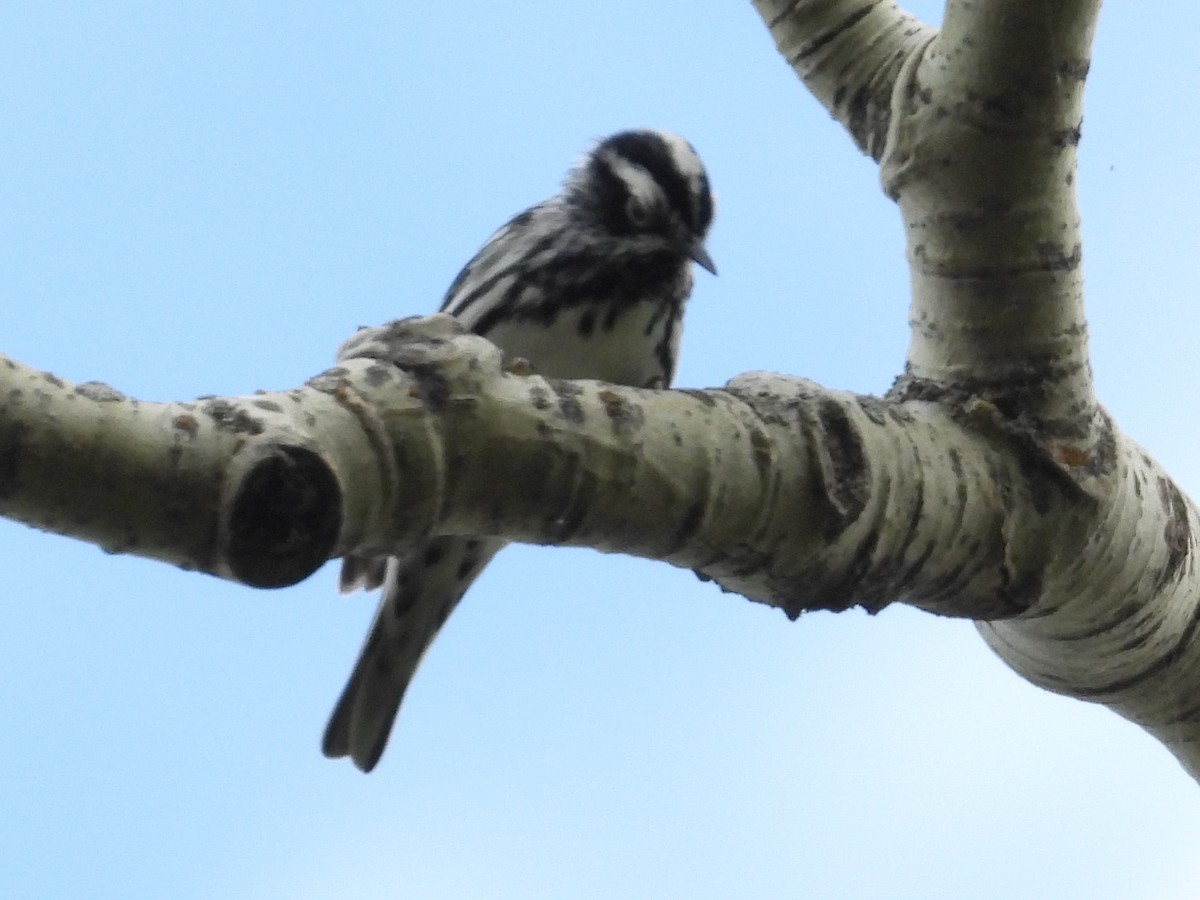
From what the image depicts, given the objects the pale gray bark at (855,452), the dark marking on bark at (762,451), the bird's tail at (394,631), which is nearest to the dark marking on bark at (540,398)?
the pale gray bark at (855,452)

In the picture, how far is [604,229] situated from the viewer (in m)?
3.02

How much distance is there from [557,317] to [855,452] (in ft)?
3.25

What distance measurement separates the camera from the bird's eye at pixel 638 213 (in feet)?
9.86

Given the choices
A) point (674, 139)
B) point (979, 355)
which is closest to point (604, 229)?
point (674, 139)

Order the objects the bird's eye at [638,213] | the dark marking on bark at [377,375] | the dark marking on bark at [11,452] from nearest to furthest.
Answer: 1. the dark marking on bark at [11,452]
2. the dark marking on bark at [377,375]
3. the bird's eye at [638,213]

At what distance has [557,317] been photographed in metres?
2.80

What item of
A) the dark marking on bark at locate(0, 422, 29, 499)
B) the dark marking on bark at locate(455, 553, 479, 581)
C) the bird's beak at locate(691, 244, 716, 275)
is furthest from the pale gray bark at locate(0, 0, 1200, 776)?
the dark marking on bark at locate(455, 553, 479, 581)

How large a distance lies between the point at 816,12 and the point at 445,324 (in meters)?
1.09

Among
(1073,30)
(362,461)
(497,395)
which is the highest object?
(1073,30)

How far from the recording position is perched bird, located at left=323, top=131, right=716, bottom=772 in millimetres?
2809

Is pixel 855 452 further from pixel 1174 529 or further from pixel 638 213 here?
pixel 638 213

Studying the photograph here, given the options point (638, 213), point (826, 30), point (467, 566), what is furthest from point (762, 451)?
point (638, 213)

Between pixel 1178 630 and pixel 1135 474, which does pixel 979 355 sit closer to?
pixel 1135 474

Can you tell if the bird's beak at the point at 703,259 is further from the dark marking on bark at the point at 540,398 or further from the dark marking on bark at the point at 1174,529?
the dark marking on bark at the point at 540,398
